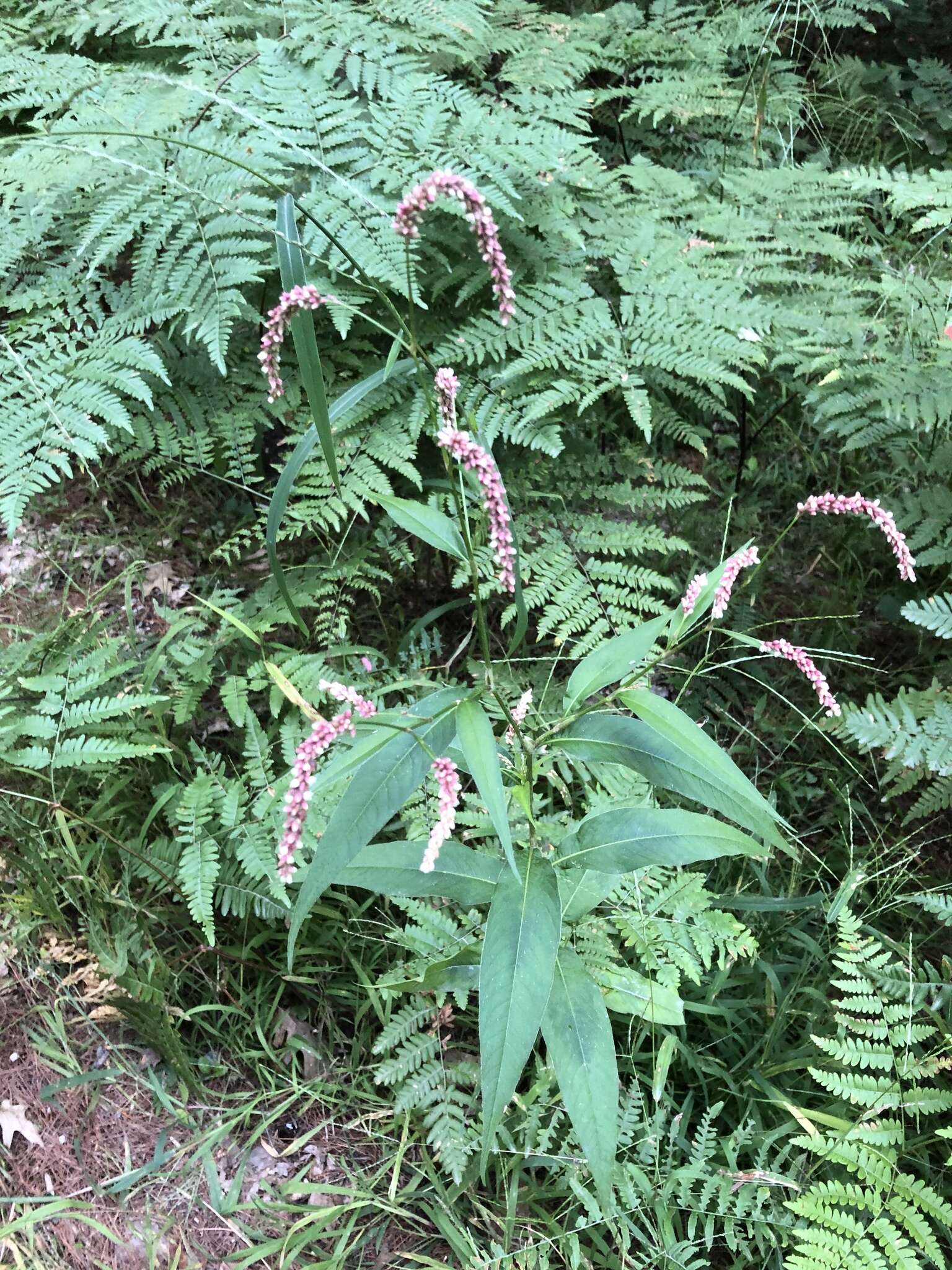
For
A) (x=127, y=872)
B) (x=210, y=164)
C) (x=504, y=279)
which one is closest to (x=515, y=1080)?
(x=504, y=279)

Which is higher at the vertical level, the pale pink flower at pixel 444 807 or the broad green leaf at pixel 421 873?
the pale pink flower at pixel 444 807

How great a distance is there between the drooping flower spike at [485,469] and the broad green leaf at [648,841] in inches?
19.8

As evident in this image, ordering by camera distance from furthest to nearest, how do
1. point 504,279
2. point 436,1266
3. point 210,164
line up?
point 210,164
point 436,1266
point 504,279

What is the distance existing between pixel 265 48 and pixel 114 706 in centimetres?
209

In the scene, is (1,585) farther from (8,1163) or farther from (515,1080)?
(515,1080)

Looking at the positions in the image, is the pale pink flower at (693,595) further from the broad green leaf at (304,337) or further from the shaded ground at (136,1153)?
the shaded ground at (136,1153)

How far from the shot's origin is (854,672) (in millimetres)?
2604

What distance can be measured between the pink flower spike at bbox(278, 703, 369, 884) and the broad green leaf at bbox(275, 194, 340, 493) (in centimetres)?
43

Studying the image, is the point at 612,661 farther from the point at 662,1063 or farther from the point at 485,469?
the point at 662,1063

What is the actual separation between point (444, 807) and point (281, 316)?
2.35 feet

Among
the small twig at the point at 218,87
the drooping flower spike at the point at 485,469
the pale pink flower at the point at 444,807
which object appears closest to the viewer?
the pale pink flower at the point at 444,807

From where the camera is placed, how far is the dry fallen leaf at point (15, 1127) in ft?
5.92

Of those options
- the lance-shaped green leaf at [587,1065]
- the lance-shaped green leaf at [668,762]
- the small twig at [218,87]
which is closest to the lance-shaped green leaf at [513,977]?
the lance-shaped green leaf at [587,1065]

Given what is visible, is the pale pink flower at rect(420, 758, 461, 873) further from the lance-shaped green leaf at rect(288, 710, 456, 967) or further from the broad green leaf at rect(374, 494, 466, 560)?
the broad green leaf at rect(374, 494, 466, 560)
